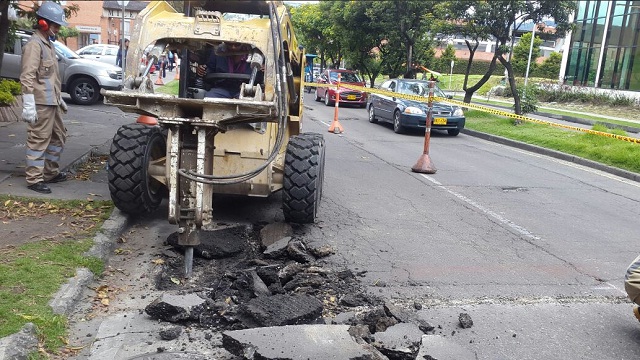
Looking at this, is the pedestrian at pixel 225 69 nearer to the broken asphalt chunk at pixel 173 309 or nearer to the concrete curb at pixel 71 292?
the concrete curb at pixel 71 292

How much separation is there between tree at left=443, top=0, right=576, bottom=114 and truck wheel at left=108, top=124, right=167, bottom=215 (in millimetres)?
17166

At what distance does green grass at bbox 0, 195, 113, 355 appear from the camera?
3.91m

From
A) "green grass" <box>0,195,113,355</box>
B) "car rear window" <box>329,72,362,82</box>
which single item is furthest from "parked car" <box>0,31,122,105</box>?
"car rear window" <box>329,72,362,82</box>

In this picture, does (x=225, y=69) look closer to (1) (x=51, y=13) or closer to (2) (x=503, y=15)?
(1) (x=51, y=13)

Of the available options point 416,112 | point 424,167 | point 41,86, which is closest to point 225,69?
point 41,86

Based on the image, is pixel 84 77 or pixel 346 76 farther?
pixel 346 76

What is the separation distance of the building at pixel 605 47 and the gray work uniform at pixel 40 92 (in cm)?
3296

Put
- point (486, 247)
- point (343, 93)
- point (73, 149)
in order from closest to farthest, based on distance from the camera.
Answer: point (486, 247) < point (73, 149) < point (343, 93)

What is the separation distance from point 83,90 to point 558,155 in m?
14.0

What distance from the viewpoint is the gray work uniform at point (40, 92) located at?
692 centimetres

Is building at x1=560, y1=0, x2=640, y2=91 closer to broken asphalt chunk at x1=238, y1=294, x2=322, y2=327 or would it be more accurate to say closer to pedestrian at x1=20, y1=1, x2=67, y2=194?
pedestrian at x1=20, y1=1, x2=67, y2=194

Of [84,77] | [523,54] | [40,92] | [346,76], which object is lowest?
[84,77]

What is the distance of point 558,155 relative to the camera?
597 inches

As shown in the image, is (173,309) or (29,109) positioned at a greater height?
(29,109)
